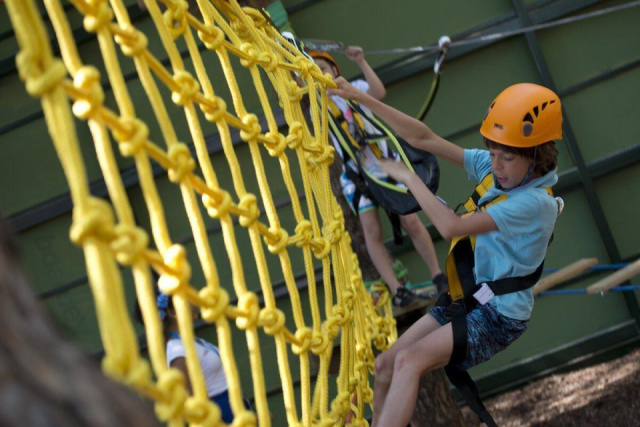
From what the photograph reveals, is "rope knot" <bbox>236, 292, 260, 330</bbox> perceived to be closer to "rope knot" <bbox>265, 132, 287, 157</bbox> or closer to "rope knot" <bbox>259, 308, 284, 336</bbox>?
"rope knot" <bbox>259, 308, 284, 336</bbox>

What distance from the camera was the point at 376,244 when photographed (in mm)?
3793

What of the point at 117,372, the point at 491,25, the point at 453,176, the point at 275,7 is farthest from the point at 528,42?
the point at 117,372

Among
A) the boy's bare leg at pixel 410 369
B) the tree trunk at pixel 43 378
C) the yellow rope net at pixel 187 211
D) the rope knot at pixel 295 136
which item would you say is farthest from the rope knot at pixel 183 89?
the boy's bare leg at pixel 410 369

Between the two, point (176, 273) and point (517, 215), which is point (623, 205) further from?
point (176, 273)

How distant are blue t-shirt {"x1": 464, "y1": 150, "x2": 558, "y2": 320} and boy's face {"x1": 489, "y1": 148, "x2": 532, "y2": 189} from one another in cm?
3

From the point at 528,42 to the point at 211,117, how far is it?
346cm

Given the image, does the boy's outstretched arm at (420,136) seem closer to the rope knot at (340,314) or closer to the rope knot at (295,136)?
the rope knot at (295,136)

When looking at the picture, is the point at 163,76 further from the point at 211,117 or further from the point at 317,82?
the point at 317,82

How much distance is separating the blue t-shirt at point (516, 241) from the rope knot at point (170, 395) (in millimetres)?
1579

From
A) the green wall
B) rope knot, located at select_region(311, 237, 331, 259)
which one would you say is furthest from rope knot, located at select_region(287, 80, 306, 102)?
the green wall

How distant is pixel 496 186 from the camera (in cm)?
261

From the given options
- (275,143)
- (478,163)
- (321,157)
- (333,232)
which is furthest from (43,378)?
(478,163)

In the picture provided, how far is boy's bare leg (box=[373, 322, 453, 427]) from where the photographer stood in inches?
89.0

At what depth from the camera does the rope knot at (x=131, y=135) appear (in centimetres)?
122
